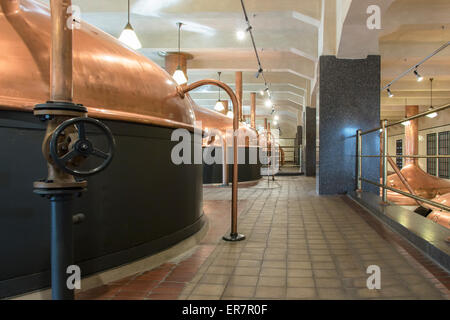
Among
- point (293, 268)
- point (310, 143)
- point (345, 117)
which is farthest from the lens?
point (310, 143)

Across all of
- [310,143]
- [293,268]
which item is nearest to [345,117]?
[293,268]

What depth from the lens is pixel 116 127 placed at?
2131 millimetres

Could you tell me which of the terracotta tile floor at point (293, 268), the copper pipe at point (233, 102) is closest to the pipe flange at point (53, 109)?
the terracotta tile floor at point (293, 268)

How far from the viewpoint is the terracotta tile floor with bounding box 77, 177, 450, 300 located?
1.93 m

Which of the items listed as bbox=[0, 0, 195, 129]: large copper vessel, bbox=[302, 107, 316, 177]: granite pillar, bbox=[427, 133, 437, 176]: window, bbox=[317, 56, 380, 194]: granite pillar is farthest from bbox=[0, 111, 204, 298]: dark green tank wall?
bbox=[427, 133, 437, 176]: window

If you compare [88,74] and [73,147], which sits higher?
[88,74]

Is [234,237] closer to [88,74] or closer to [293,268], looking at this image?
[293,268]

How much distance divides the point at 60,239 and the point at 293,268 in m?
1.60

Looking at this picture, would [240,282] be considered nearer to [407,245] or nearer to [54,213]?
[54,213]

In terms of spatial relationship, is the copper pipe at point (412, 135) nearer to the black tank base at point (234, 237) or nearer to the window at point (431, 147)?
the window at point (431, 147)

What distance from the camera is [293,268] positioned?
2369 mm

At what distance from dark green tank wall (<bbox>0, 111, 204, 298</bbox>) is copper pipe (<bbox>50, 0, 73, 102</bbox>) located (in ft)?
1.40
